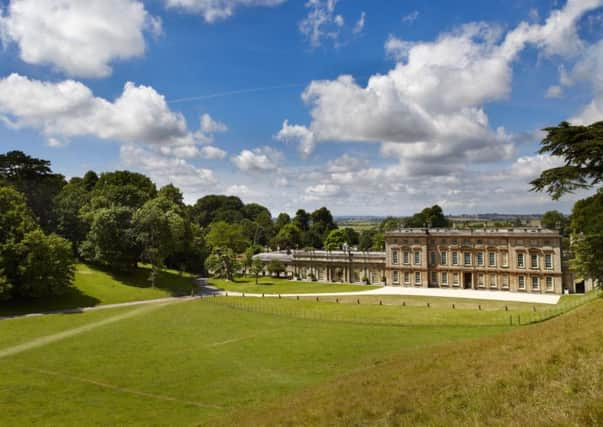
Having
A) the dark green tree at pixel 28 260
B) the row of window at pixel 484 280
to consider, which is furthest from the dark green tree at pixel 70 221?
the row of window at pixel 484 280

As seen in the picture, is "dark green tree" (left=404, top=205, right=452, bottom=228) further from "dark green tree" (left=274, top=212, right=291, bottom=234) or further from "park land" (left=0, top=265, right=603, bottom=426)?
"park land" (left=0, top=265, right=603, bottom=426)

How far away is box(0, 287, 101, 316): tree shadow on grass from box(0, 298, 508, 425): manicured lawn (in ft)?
16.0

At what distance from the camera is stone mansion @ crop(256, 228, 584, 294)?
2258 inches

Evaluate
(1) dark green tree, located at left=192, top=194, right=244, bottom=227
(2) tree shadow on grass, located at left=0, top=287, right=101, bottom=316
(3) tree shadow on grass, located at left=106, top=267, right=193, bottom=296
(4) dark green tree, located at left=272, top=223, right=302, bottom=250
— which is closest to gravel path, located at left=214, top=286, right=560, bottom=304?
(3) tree shadow on grass, located at left=106, top=267, right=193, bottom=296

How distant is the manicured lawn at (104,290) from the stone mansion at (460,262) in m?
26.6

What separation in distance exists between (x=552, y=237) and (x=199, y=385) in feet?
174

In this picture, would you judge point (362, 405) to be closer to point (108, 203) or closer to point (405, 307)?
point (405, 307)

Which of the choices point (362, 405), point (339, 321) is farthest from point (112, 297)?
point (362, 405)

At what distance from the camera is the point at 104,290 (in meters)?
53.2

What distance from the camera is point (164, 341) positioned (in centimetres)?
3188

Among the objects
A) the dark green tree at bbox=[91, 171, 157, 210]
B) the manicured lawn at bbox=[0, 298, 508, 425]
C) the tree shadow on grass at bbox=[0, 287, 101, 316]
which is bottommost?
the manicured lawn at bbox=[0, 298, 508, 425]

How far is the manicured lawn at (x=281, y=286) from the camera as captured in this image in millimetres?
63156

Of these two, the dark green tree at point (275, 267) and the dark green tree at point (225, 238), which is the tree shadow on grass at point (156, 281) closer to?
the dark green tree at point (275, 267)

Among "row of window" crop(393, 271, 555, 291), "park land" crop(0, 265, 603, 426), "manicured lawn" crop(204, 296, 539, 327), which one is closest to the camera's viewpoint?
"park land" crop(0, 265, 603, 426)
